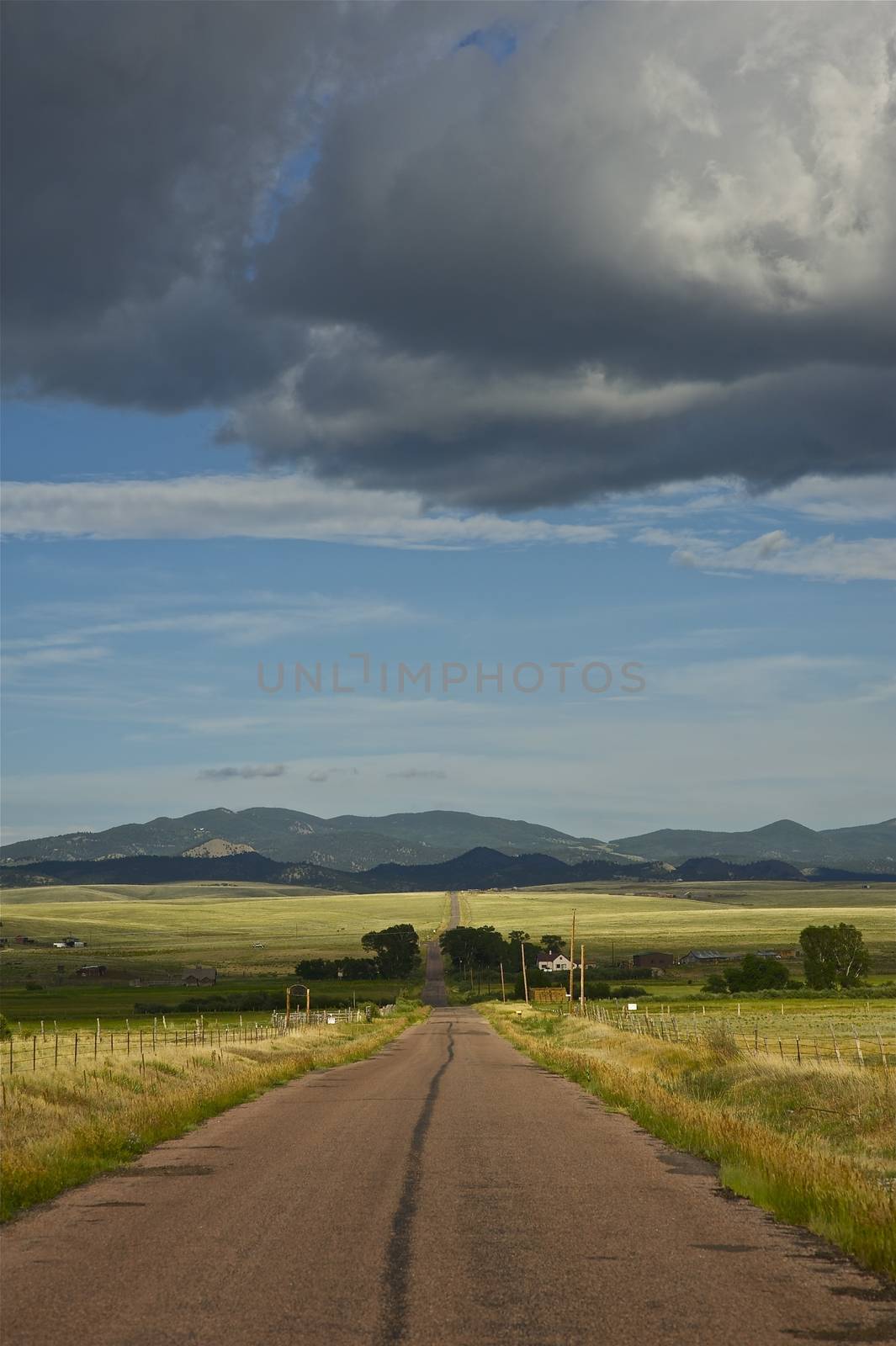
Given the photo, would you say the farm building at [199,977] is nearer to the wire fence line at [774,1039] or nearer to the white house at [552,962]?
the white house at [552,962]

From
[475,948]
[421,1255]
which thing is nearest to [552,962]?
[475,948]

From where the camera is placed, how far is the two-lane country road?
8750mm

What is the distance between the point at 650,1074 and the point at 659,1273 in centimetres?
2319

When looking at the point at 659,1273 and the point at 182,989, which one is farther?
the point at 182,989

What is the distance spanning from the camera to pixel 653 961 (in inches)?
6270

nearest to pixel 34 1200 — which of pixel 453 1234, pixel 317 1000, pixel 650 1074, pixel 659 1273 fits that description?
pixel 453 1234

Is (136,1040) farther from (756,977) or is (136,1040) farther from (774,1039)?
(756,977)

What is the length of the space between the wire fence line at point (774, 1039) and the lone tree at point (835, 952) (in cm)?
4040

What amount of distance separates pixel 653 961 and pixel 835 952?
39659 millimetres

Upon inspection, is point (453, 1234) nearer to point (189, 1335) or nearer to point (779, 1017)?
point (189, 1335)

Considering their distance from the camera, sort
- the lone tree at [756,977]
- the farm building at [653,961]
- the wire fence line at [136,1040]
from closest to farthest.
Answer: the wire fence line at [136,1040]
the lone tree at [756,977]
the farm building at [653,961]

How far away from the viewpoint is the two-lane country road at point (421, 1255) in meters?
8.75

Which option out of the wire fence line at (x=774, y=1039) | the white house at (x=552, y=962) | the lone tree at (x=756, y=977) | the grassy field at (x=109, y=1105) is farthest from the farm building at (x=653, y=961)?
the grassy field at (x=109, y=1105)

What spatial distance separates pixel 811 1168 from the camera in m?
14.6
